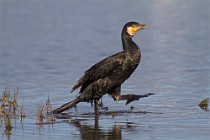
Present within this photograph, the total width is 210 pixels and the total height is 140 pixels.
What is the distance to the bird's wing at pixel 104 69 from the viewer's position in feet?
46.5

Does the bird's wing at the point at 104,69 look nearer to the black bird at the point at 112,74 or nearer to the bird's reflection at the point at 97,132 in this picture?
the black bird at the point at 112,74

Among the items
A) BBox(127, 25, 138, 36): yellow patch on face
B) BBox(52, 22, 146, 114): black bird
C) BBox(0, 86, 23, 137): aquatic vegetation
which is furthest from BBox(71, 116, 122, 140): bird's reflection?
BBox(127, 25, 138, 36): yellow patch on face

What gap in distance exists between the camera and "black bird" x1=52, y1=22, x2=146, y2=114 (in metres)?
14.2

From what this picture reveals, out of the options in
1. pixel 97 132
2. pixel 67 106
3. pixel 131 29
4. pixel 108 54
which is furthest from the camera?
pixel 108 54

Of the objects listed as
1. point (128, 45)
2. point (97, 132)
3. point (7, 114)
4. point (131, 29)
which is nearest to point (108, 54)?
point (131, 29)

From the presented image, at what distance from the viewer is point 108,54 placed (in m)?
23.2

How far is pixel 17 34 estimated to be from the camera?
28.4 m

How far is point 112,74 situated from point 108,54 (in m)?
8.94

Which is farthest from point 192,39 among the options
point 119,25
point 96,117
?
point 96,117

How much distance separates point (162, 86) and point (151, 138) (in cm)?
542

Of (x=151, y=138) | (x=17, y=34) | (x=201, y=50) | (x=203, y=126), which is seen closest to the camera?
(x=151, y=138)

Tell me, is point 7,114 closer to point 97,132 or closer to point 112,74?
point 97,132

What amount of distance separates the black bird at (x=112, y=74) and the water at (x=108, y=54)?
→ 353 mm

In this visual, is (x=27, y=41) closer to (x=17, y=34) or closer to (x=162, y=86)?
(x=17, y=34)
